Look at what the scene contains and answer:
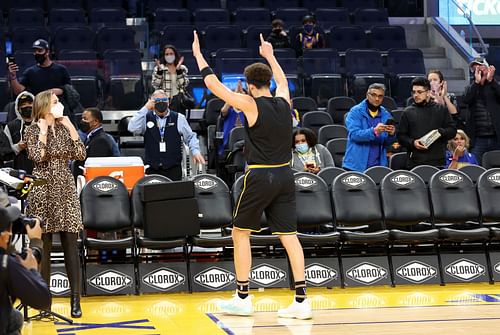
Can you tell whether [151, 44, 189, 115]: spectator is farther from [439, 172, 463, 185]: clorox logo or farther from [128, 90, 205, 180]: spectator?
[439, 172, 463, 185]: clorox logo

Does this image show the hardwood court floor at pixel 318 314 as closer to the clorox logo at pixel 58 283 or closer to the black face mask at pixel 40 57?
the clorox logo at pixel 58 283

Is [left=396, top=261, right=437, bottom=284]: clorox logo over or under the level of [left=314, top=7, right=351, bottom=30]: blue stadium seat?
under

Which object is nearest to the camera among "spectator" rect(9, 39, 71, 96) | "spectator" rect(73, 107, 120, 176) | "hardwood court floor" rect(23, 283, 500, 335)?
"hardwood court floor" rect(23, 283, 500, 335)

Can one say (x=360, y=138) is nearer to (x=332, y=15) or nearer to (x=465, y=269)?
(x=465, y=269)

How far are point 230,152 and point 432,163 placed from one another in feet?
8.18

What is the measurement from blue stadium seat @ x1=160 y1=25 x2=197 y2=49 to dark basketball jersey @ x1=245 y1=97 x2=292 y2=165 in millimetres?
9365

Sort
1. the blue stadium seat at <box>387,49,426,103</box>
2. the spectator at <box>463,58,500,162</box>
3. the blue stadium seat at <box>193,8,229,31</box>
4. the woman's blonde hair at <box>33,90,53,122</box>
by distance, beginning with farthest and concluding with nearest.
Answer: the blue stadium seat at <box>193,8,229,31</box> < the blue stadium seat at <box>387,49,426,103</box> < the spectator at <box>463,58,500,162</box> < the woman's blonde hair at <box>33,90,53,122</box>

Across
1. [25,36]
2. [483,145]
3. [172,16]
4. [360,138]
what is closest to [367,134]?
[360,138]

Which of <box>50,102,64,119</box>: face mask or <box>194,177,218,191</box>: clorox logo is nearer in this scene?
<box>50,102,64,119</box>: face mask

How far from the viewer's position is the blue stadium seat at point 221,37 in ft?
58.3

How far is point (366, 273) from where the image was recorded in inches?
418

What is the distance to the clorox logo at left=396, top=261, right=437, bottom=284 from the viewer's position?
10.7 meters

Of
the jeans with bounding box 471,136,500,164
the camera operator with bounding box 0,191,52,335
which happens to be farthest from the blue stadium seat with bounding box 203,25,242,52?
the camera operator with bounding box 0,191,52,335

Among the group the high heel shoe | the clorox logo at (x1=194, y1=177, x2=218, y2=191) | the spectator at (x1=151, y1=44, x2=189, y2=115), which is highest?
the spectator at (x1=151, y1=44, x2=189, y2=115)
